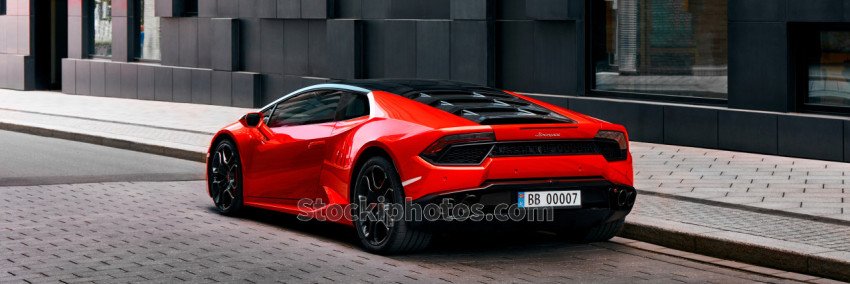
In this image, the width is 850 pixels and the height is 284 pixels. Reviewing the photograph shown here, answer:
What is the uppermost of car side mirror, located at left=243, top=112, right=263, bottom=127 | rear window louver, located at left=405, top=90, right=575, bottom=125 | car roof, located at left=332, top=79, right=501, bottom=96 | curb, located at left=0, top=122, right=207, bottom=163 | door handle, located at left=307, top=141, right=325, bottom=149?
car roof, located at left=332, top=79, right=501, bottom=96

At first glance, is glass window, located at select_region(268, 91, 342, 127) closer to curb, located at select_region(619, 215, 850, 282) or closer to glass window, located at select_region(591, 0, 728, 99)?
curb, located at select_region(619, 215, 850, 282)

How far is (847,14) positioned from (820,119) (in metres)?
1.10

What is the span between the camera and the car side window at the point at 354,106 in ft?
31.8

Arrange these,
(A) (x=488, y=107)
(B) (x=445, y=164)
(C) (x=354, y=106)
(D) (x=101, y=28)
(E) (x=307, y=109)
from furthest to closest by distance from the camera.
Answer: (D) (x=101, y=28) < (E) (x=307, y=109) < (C) (x=354, y=106) < (A) (x=488, y=107) < (B) (x=445, y=164)

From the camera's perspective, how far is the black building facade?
15383 mm

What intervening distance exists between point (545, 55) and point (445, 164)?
10.3 metres

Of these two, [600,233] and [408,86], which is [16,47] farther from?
[600,233]

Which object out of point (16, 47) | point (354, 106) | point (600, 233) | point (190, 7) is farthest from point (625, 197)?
point (16, 47)

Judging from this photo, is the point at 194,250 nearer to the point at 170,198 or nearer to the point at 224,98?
the point at 170,198

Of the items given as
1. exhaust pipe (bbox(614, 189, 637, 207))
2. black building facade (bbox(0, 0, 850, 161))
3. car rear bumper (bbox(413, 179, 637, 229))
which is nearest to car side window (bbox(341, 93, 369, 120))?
car rear bumper (bbox(413, 179, 637, 229))

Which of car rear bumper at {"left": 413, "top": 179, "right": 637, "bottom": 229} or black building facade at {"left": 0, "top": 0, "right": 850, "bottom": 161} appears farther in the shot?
black building facade at {"left": 0, "top": 0, "right": 850, "bottom": 161}

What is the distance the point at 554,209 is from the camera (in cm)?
880

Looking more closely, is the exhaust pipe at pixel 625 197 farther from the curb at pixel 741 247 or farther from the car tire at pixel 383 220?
the car tire at pixel 383 220

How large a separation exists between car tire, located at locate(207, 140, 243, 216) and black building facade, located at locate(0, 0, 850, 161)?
6667mm
